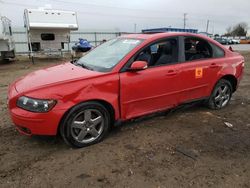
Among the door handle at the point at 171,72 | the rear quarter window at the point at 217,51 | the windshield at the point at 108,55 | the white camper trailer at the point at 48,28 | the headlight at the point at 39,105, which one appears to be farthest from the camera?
the white camper trailer at the point at 48,28

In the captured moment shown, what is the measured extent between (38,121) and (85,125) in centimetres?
66

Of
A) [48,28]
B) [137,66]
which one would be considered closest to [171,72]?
[137,66]

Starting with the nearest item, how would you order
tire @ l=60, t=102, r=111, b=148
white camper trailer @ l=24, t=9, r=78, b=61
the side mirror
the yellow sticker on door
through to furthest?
tire @ l=60, t=102, r=111, b=148
the side mirror
the yellow sticker on door
white camper trailer @ l=24, t=9, r=78, b=61

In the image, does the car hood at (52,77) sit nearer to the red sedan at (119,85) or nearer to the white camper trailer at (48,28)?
the red sedan at (119,85)

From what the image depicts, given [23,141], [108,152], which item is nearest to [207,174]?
[108,152]

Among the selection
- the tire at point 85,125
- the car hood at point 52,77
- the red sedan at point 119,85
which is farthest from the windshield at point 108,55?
the tire at point 85,125

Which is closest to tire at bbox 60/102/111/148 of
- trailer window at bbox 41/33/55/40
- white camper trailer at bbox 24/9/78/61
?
white camper trailer at bbox 24/9/78/61

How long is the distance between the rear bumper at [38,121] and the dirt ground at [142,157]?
0.37 m

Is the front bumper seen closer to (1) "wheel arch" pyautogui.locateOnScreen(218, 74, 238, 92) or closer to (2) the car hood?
(2) the car hood

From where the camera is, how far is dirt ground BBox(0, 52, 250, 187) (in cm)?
304

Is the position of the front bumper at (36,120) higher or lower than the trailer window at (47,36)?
lower

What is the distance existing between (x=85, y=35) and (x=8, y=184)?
23.3 meters

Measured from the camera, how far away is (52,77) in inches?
151

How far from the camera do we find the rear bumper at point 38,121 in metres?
3.39
